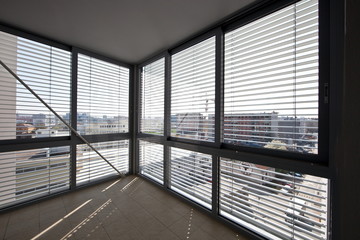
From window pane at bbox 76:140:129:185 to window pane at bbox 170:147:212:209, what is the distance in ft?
4.00

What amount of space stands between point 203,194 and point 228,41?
194 centimetres

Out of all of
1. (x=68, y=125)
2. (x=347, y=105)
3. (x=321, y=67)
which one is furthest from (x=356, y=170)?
(x=68, y=125)

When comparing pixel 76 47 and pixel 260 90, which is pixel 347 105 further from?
pixel 76 47

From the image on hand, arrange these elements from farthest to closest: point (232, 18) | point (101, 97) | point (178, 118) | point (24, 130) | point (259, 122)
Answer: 1. point (101, 97)
2. point (178, 118)
3. point (24, 130)
4. point (232, 18)
5. point (259, 122)

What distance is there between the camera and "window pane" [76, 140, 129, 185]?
104 inches

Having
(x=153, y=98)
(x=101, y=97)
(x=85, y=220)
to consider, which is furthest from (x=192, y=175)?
(x=101, y=97)

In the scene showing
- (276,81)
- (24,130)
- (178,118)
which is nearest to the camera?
(276,81)

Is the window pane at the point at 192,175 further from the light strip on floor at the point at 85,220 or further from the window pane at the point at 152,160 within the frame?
the light strip on floor at the point at 85,220

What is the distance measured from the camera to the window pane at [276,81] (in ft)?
4.33

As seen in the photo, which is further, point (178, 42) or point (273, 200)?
point (178, 42)

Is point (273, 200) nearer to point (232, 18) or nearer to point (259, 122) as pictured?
point (259, 122)

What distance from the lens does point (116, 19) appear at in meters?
1.83

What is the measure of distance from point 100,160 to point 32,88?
1.50 m

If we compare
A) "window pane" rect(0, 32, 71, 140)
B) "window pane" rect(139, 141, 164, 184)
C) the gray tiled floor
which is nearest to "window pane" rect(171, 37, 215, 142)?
"window pane" rect(139, 141, 164, 184)
